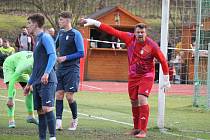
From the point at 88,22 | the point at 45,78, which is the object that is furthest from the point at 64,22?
the point at 45,78

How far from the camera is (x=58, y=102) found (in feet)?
41.4

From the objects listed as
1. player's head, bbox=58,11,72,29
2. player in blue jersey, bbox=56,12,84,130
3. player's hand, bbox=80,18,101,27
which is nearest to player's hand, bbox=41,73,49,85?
player's hand, bbox=80,18,101,27

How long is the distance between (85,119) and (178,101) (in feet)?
26.4

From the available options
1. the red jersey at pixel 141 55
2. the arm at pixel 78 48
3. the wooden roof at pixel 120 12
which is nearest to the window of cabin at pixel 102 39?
the wooden roof at pixel 120 12

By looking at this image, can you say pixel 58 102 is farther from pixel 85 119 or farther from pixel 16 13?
pixel 16 13

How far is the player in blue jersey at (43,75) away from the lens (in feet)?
33.4

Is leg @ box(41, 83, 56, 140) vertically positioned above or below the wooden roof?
below

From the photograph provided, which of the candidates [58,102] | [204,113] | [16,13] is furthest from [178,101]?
[16,13]

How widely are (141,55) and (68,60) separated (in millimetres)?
1334

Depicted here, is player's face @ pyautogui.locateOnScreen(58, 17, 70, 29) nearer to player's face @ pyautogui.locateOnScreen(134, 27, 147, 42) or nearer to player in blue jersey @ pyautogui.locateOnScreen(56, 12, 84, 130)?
player in blue jersey @ pyautogui.locateOnScreen(56, 12, 84, 130)

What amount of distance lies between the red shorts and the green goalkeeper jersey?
6.12 feet

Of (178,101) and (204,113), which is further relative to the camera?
(178,101)

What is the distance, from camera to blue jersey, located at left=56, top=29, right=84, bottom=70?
40.3 feet

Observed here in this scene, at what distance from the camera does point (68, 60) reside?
1230cm
